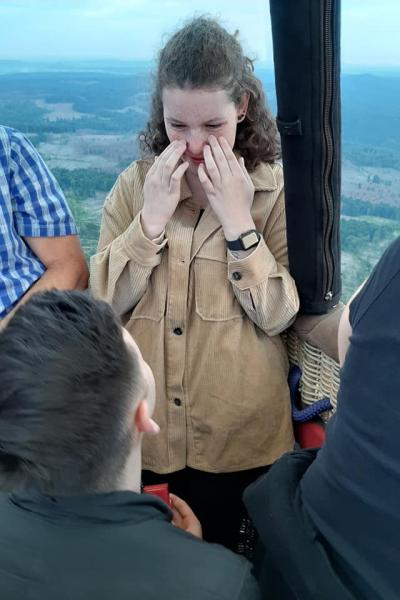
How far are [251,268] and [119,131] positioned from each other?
0.76m

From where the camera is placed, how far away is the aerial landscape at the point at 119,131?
1.48 meters

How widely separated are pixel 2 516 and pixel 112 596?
8.2 inches

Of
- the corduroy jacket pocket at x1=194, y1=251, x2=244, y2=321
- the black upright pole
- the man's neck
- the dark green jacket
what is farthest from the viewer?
the corduroy jacket pocket at x1=194, y1=251, x2=244, y2=321

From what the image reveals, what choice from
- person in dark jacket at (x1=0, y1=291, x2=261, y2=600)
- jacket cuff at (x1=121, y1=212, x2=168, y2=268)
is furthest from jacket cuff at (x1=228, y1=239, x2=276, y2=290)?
person in dark jacket at (x1=0, y1=291, x2=261, y2=600)

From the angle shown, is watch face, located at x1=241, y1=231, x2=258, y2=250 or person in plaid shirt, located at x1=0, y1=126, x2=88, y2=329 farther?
person in plaid shirt, located at x1=0, y1=126, x2=88, y2=329

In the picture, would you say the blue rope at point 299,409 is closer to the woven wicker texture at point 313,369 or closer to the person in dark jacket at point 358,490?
the woven wicker texture at point 313,369

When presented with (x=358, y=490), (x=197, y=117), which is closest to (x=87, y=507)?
(x=358, y=490)

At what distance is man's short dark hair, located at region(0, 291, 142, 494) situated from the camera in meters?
0.89

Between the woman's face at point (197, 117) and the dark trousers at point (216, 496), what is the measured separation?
81cm

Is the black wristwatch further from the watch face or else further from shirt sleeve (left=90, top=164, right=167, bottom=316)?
shirt sleeve (left=90, top=164, right=167, bottom=316)

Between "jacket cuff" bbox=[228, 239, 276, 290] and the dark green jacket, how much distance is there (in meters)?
0.57

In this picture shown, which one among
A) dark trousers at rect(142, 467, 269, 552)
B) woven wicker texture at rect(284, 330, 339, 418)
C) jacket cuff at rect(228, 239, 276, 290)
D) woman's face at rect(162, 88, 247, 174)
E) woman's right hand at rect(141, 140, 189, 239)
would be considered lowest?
dark trousers at rect(142, 467, 269, 552)

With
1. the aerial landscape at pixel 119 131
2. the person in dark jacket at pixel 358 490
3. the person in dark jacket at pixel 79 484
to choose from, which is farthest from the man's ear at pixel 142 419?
the aerial landscape at pixel 119 131

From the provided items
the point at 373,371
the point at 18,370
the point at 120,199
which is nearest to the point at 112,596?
the point at 18,370
